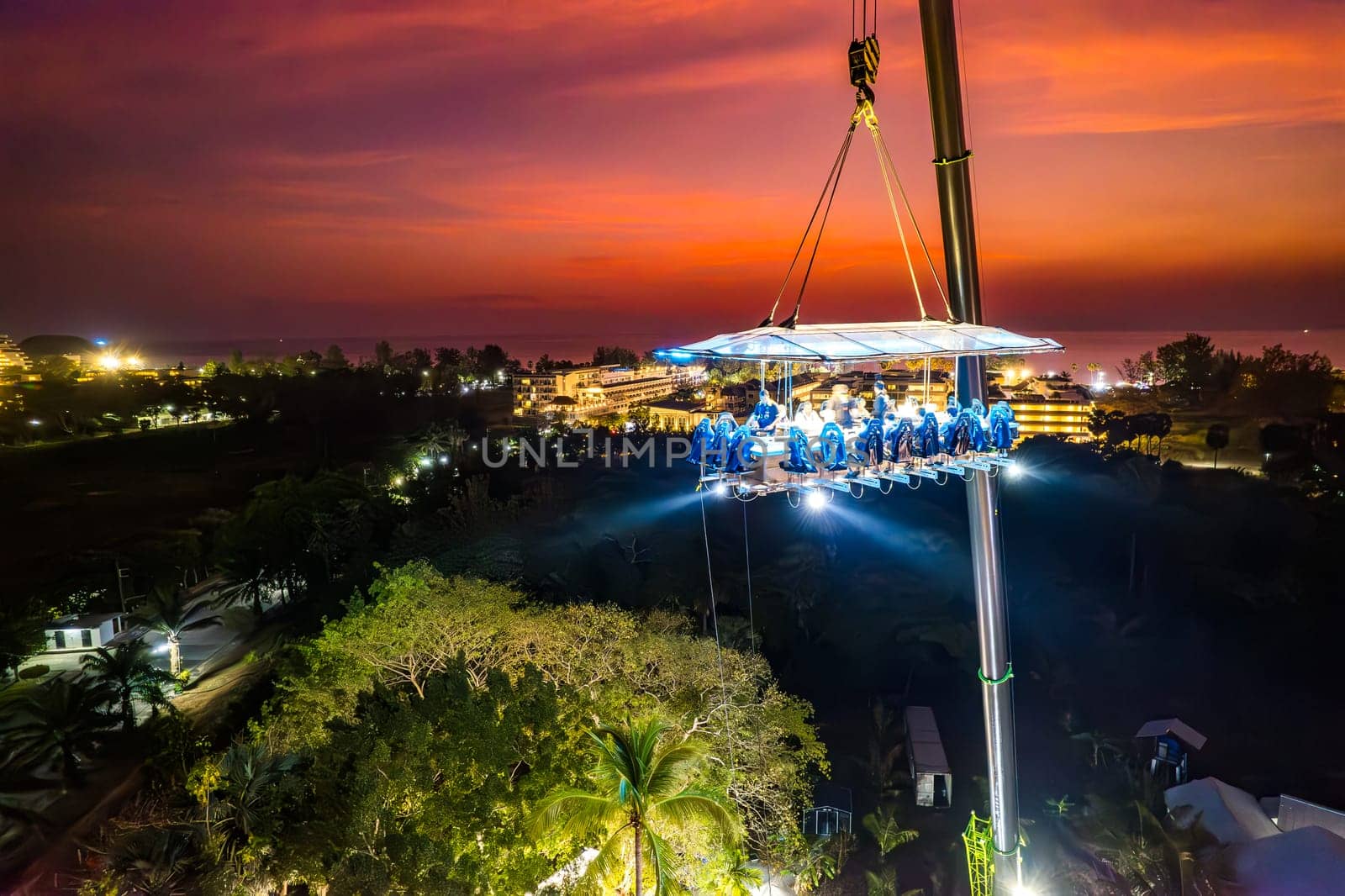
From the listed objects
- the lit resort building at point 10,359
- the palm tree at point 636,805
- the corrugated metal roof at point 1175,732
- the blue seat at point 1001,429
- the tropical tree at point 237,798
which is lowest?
the corrugated metal roof at point 1175,732

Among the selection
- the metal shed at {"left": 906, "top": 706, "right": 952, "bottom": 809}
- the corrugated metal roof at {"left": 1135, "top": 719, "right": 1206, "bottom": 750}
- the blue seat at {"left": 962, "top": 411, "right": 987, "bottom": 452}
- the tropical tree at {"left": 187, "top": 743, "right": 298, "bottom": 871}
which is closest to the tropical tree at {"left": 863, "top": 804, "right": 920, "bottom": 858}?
the metal shed at {"left": 906, "top": 706, "right": 952, "bottom": 809}

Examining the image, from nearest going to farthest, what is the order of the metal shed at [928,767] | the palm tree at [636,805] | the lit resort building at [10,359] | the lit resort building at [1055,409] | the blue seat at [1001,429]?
1. the blue seat at [1001,429]
2. the palm tree at [636,805]
3. the metal shed at [928,767]
4. the lit resort building at [1055,409]
5. the lit resort building at [10,359]

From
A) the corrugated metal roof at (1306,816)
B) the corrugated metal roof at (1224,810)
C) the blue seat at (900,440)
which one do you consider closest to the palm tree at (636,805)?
the blue seat at (900,440)

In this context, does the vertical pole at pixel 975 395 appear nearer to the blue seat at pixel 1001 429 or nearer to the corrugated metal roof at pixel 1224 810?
the blue seat at pixel 1001 429

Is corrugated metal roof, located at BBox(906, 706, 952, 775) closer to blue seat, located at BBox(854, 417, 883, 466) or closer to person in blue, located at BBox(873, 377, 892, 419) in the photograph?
person in blue, located at BBox(873, 377, 892, 419)

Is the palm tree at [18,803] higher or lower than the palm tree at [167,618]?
lower

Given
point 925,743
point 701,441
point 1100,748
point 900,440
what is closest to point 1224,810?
point 1100,748
